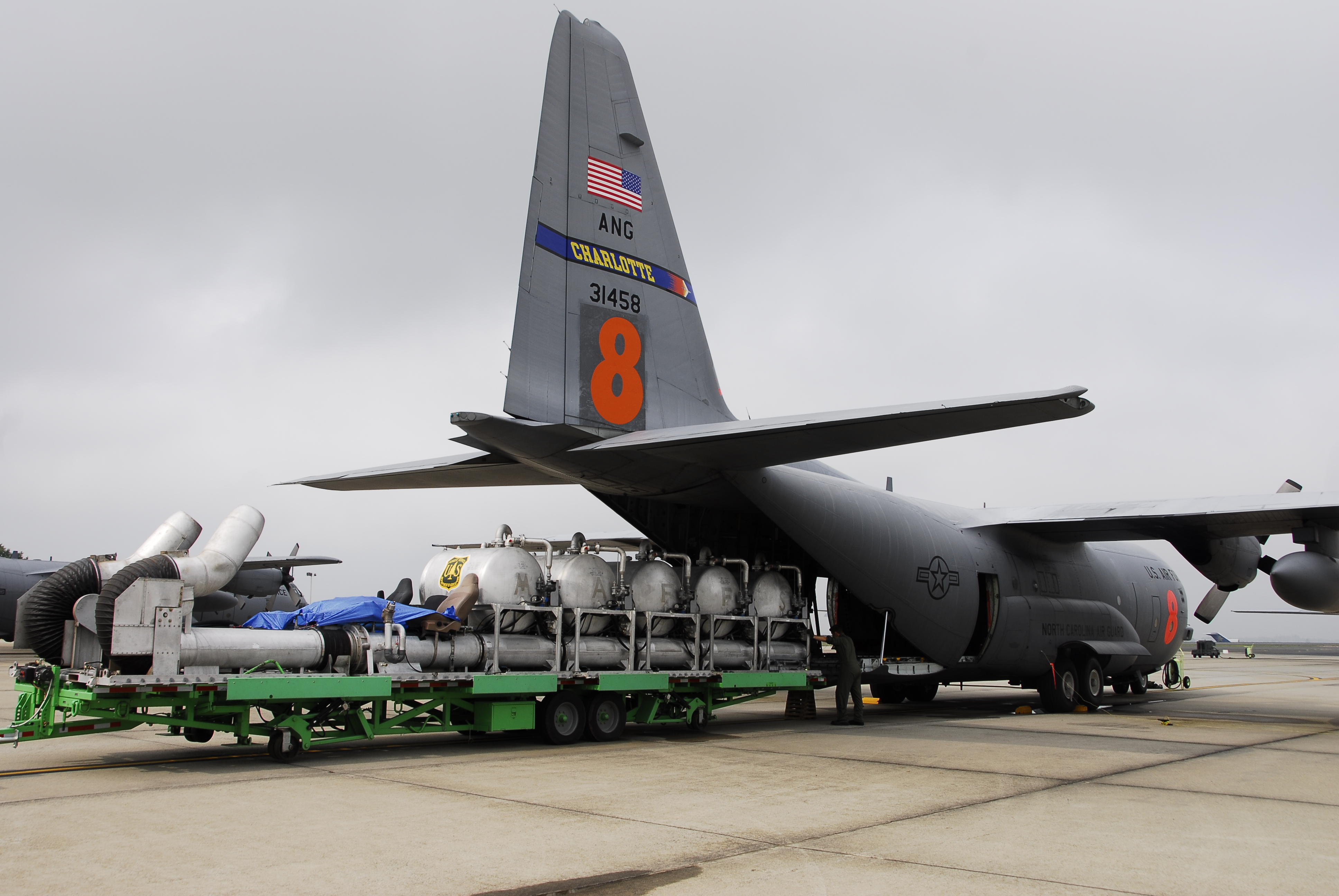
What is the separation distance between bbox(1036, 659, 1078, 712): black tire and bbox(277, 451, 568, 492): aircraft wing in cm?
931

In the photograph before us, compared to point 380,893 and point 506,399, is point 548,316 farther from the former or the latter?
point 380,893

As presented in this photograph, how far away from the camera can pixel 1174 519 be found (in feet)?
51.1

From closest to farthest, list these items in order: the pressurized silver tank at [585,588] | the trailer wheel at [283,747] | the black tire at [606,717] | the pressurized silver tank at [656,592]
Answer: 1. the trailer wheel at [283,747]
2. the pressurized silver tank at [585,588]
3. the black tire at [606,717]
4. the pressurized silver tank at [656,592]

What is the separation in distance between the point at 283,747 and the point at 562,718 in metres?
3.25

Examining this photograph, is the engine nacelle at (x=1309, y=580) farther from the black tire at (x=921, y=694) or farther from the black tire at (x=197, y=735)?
the black tire at (x=197, y=735)

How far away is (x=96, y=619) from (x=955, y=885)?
7338 mm

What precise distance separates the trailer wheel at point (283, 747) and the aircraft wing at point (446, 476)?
4.22m

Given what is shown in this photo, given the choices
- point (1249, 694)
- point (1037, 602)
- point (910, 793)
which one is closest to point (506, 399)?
point (910, 793)

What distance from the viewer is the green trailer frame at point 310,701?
8938mm

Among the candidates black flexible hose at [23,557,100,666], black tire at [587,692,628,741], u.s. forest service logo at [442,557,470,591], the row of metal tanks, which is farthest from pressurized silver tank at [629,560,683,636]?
black flexible hose at [23,557,100,666]

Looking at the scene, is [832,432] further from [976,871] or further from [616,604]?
[976,871]

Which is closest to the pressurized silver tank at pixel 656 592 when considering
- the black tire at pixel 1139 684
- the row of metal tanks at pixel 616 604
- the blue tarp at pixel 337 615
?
the row of metal tanks at pixel 616 604

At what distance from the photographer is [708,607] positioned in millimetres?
13312

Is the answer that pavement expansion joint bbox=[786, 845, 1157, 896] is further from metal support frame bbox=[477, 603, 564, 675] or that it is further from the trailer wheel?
the trailer wheel
